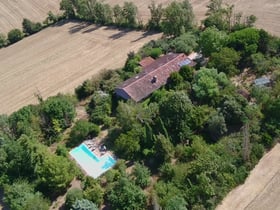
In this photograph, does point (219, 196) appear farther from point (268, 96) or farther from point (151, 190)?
point (268, 96)

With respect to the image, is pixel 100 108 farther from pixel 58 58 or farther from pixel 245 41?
pixel 245 41

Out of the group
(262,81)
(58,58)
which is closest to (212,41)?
(262,81)


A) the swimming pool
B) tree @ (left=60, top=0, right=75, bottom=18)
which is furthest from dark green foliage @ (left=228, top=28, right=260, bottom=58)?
tree @ (left=60, top=0, right=75, bottom=18)

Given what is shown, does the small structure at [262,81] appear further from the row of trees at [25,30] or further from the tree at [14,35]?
the tree at [14,35]

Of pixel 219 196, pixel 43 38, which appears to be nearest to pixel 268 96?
pixel 219 196

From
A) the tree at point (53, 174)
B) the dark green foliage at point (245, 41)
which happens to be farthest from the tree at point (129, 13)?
the tree at point (53, 174)
